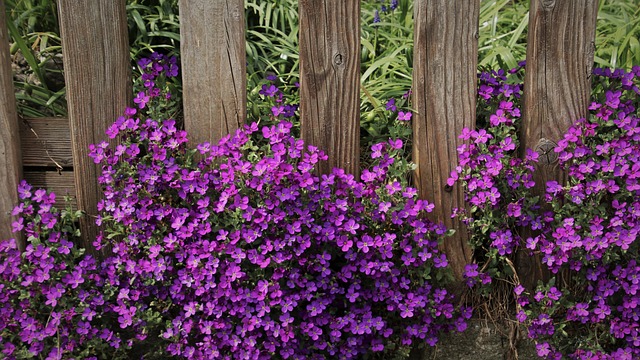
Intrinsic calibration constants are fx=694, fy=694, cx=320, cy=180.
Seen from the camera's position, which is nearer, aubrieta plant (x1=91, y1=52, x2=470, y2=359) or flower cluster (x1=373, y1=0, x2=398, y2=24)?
aubrieta plant (x1=91, y1=52, x2=470, y2=359)

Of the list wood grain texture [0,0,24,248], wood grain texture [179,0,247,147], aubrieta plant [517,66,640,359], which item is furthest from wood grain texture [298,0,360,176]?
wood grain texture [0,0,24,248]

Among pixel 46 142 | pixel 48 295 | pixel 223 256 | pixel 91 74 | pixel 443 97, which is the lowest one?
pixel 48 295

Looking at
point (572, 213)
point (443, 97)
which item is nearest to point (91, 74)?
point (443, 97)

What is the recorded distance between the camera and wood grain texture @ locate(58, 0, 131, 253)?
7.97 ft

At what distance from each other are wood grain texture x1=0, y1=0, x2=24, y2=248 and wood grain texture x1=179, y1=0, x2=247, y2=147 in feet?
2.07

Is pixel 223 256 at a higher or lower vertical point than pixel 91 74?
lower

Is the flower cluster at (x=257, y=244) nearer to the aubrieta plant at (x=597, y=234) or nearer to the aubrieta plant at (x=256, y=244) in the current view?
the aubrieta plant at (x=256, y=244)

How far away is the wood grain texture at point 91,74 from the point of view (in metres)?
2.43

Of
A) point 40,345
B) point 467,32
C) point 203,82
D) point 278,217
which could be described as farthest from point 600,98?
point 40,345

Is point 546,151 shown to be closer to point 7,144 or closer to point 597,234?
point 597,234

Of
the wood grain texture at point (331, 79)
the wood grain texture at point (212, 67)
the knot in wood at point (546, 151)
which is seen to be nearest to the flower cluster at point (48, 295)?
the wood grain texture at point (212, 67)

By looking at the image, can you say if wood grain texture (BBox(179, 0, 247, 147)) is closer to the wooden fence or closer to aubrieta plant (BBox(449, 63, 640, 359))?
the wooden fence

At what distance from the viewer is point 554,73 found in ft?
8.34

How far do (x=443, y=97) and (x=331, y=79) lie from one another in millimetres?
419
